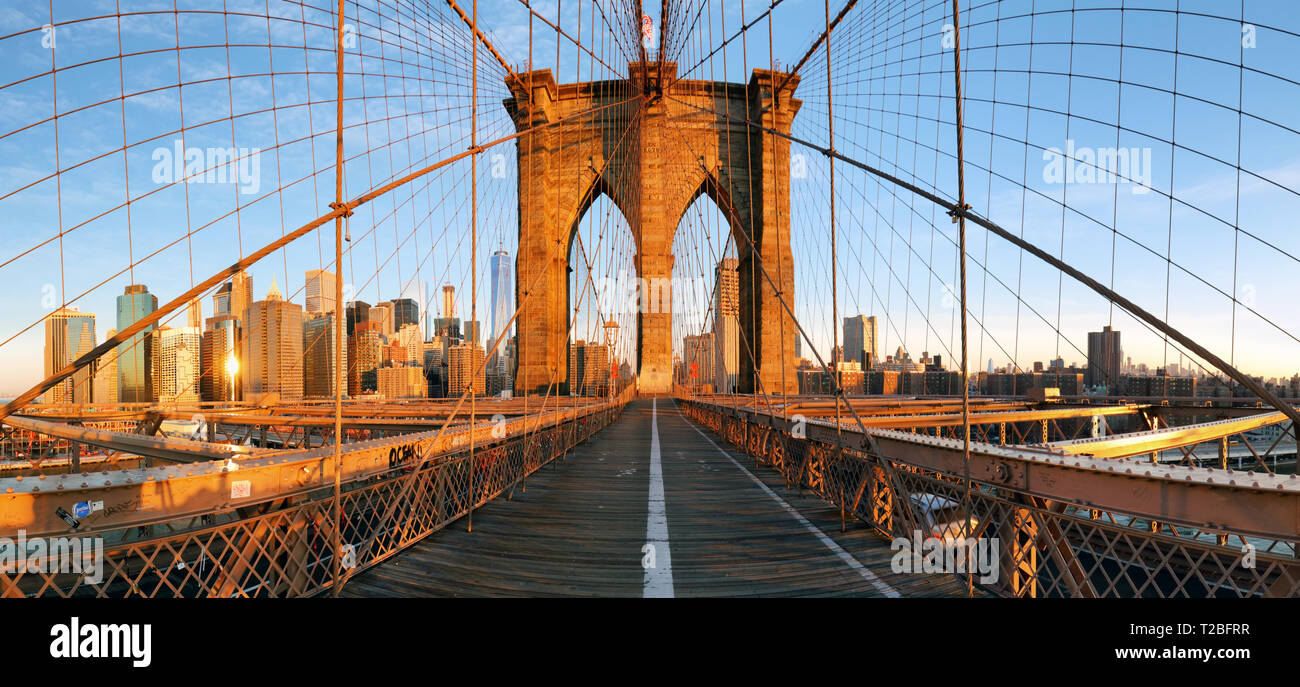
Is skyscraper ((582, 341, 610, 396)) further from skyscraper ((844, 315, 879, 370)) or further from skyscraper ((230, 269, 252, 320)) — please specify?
skyscraper ((844, 315, 879, 370))

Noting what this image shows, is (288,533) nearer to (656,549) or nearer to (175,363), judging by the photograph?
(656,549)

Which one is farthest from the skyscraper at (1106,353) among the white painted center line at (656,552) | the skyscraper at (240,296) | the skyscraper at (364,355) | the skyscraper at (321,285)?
the skyscraper at (240,296)

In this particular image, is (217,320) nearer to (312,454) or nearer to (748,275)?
(312,454)

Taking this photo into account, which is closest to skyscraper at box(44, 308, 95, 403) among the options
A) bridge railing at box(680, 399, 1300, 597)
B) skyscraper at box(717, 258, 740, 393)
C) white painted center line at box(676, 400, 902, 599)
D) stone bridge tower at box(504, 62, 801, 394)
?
skyscraper at box(717, 258, 740, 393)

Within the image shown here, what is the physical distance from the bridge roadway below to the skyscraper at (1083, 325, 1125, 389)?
13.5 meters

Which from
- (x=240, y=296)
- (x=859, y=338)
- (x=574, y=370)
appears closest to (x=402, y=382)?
(x=240, y=296)

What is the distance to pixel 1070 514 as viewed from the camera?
3201mm

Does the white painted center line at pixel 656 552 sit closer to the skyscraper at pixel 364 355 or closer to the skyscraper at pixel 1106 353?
the skyscraper at pixel 364 355

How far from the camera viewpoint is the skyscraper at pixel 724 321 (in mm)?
17723

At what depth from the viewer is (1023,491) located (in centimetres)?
336

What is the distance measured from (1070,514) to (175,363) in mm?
22116

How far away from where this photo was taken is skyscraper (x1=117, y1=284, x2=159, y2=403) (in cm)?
927
